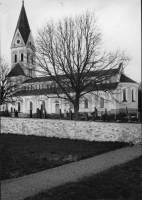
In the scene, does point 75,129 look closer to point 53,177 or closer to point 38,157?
point 38,157

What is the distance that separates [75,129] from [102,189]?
1032cm

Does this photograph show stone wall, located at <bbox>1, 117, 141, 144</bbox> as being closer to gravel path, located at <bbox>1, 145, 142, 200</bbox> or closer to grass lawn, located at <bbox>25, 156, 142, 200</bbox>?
gravel path, located at <bbox>1, 145, 142, 200</bbox>

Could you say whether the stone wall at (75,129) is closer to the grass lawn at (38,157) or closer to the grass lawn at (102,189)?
the grass lawn at (38,157)

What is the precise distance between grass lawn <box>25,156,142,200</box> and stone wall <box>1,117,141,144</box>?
6.70 m

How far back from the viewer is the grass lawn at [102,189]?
5.09m

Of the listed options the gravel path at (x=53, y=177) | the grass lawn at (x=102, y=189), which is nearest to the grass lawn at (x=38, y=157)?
the gravel path at (x=53, y=177)

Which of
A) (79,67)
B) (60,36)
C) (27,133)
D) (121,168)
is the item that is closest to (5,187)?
(121,168)

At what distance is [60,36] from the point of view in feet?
64.9

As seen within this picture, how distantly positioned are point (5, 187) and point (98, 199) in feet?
7.76

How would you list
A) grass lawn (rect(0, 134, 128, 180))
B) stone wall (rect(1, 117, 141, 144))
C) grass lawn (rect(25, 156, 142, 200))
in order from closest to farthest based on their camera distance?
grass lawn (rect(25, 156, 142, 200)) → grass lawn (rect(0, 134, 128, 180)) → stone wall (rect(1, 117, 141, 144))

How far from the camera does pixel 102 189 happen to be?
5559 millimetres

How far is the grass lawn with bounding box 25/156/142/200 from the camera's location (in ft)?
16.7

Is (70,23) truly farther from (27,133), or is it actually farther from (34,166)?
(34,166)

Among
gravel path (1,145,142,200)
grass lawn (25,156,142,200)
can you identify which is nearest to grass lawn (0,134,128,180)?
gravel path (1,145,142,200)
